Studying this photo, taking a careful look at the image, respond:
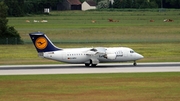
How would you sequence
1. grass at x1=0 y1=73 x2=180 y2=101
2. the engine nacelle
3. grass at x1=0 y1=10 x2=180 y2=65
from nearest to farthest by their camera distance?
grass at x1=0 y1=73 x2=180 y2=101 < the engine nacelle < grass at x1=0 y1=10 x2=180 y2=65

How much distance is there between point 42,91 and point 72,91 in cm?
252

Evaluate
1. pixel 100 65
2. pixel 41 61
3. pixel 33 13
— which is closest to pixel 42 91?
pixel 100 65

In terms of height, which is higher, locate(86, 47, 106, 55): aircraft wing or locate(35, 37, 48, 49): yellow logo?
locate(35, 37, 48, 49): yellow logo

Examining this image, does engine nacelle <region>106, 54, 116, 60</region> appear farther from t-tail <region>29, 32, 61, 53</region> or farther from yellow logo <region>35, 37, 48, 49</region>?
yellow logo <region>35, 37, 48, 49</region>

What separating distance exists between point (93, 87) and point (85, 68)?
16.5 metres

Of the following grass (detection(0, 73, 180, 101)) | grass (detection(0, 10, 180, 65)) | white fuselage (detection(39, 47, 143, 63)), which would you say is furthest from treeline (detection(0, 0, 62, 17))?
grass (detection(0, 73, 180, 101))

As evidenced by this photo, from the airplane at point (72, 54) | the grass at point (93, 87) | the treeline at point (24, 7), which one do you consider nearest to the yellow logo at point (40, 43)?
the airplane at point (72, 54)

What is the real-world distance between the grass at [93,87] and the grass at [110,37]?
1934 cm

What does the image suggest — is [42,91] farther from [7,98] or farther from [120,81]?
[120,81]

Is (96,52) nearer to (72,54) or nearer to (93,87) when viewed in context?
(72,54)

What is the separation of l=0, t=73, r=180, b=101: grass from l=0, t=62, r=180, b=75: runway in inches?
149

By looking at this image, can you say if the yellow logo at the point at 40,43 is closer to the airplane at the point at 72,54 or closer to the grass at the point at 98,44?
the airplane at the point at 72,54

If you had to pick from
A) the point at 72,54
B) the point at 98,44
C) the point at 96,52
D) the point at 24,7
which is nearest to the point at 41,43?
the point at 72,54

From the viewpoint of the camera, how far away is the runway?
209ft
